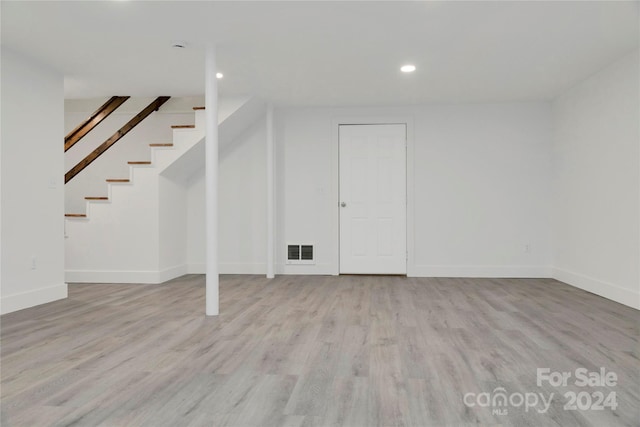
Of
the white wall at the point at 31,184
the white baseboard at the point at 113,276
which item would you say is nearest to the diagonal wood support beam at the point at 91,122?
the white wall at the point at 31,184

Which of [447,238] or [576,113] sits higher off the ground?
[576,113]

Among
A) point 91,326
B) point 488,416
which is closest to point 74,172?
point 91,326

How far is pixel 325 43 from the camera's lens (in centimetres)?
418

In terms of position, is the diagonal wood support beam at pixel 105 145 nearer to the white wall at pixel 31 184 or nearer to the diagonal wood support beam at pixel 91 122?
the diagonal wood support beam at pixel 91 122

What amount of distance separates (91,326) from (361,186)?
4.11 metres

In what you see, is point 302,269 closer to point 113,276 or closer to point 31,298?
point 113,276

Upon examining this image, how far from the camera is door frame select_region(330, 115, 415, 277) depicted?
6.71 m

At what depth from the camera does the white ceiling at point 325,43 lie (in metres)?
3.50

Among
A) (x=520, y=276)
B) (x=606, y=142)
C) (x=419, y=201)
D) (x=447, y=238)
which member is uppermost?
(x=606, y=142)

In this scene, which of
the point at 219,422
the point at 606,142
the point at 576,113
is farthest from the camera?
the point at 576,113

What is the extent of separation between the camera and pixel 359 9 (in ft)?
11.4

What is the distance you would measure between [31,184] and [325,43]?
10.1 ft

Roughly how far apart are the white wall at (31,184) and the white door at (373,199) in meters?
3.59

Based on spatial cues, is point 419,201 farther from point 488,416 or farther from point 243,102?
point 488,416
